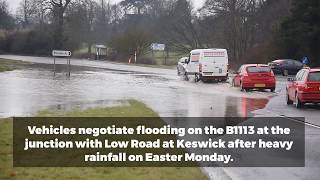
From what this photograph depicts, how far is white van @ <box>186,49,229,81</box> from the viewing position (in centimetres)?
3819

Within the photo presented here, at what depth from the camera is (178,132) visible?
44.1ft

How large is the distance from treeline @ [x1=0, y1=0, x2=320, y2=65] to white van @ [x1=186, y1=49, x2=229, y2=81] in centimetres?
1824

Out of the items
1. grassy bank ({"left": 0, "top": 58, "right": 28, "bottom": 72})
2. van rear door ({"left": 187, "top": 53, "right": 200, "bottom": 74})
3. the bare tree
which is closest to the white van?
van rear door ({"left": 187, "top": 53, "right": 200, "bottom": 74})

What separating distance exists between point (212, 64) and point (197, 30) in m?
56.0

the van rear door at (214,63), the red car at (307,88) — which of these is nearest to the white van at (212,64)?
the van rear door at (214,63)

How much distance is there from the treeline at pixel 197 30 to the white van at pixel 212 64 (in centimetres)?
1824

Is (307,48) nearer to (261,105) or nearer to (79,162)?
(261,105)

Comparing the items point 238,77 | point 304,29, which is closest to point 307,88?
point 238,77

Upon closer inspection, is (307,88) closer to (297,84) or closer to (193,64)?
(297,84)

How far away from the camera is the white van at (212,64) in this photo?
3819cm

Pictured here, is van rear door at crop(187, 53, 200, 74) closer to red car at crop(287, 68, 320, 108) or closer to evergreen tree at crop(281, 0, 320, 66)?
evergreen tree at crop(281, 0, 320, 66)

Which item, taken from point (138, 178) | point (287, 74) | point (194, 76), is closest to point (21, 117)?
point (138, 178)

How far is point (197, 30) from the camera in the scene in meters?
93.9

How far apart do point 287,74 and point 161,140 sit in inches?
1735
